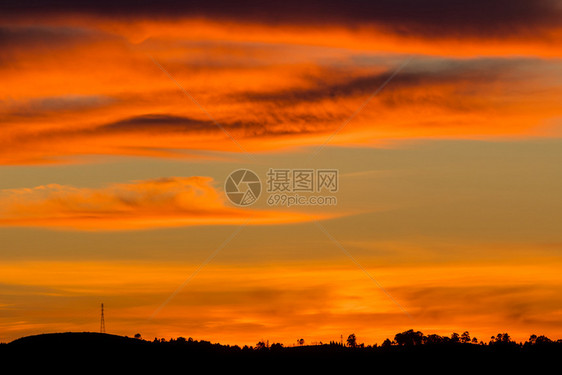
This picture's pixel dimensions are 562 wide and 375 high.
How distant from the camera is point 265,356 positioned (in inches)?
7274

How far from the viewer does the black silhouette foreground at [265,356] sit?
155000mm

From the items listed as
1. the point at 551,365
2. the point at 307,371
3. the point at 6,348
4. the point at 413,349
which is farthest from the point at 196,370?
the point at 551,365

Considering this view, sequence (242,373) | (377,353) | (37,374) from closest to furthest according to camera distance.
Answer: (37,374), (242,373), (377,353)

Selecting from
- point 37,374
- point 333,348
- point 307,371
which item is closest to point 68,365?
point 37,374

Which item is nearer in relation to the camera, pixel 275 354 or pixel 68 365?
pixel 68 365

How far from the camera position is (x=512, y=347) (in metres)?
194

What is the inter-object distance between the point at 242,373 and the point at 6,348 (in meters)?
42.8

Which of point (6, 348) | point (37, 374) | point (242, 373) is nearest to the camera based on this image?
point (37, 374)

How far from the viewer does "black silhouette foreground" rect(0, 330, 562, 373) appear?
15500 centimetres

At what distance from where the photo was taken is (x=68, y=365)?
14938 cm

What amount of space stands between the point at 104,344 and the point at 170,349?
15735mm

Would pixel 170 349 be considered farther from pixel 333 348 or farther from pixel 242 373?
pixel 333 348

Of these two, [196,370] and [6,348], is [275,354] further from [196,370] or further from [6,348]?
[6,348]

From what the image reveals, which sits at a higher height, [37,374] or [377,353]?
[377,353]
